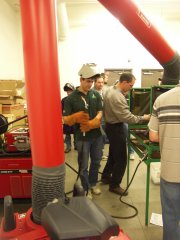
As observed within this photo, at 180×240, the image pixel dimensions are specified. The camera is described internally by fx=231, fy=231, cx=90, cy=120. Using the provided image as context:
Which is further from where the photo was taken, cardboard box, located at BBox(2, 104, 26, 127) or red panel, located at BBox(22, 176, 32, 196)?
cardboard box, located at BBox(2, 104, 26, 127)

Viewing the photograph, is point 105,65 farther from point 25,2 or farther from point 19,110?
point 25,2

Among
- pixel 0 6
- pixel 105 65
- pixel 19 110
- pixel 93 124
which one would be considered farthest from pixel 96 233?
pixel 105 65

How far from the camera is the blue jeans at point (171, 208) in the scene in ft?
5.16

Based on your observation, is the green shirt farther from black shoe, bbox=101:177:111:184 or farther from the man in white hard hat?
black shoe, bbox=101:177:111:184

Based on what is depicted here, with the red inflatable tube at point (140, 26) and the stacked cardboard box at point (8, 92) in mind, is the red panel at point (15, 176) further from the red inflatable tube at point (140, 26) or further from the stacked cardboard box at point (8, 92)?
the stacked cardboard box at point (8, 92)

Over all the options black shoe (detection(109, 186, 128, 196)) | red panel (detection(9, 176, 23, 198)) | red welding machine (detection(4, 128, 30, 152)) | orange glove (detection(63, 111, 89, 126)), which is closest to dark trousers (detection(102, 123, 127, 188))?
black shoe (detection(109, 186, 128, 196))

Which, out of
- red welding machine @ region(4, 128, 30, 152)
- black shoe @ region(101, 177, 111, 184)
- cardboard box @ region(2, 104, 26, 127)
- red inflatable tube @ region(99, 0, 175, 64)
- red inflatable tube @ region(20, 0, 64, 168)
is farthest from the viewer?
cardboard box @ region(2, 104, 26, 127)

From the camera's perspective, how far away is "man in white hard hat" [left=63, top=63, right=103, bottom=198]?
7.58ft

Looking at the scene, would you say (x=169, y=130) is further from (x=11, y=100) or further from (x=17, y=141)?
(x=11, y=100)

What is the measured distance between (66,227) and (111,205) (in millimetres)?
2004

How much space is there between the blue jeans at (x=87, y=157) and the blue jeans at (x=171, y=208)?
3.40ft

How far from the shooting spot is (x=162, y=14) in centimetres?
629

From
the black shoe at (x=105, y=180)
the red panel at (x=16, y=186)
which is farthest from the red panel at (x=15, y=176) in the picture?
the black shoe at (x=105, y=180)

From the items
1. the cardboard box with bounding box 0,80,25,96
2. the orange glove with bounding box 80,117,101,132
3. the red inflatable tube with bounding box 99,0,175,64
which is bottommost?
the orange glove with bounding box 80,117,101,132
